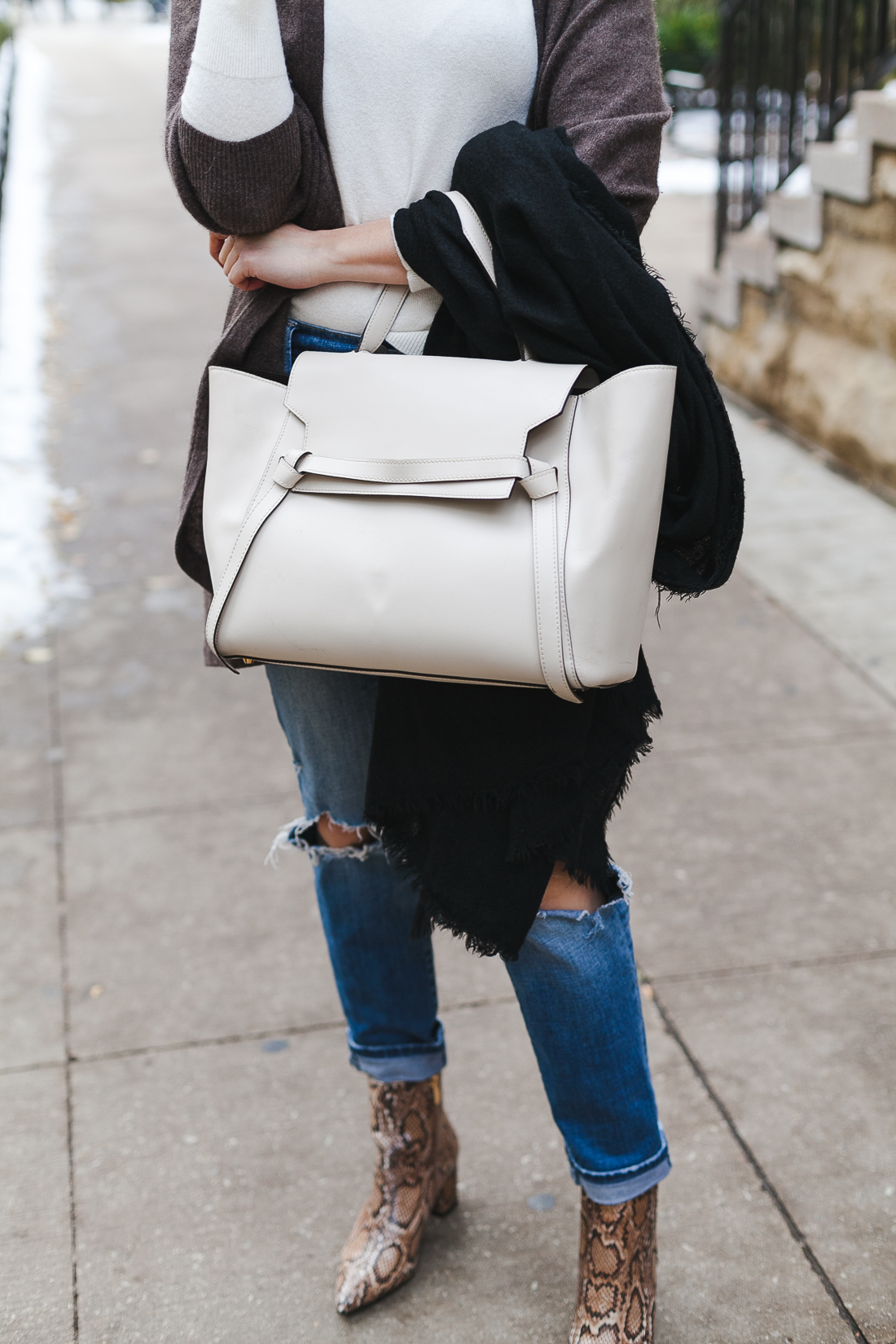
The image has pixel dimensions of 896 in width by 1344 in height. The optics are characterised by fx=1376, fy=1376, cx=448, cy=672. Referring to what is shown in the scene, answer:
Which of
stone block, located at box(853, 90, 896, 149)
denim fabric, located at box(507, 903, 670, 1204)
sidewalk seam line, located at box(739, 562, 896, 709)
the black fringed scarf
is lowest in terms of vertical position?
sidewalk seam line, located at box(739, 562, 896, 709)

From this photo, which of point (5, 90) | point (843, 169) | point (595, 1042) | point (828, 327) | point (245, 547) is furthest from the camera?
point (5, 90)

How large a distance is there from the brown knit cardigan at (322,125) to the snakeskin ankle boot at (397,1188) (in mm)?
1105

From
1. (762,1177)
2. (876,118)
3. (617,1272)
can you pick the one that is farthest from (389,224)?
(876,118)

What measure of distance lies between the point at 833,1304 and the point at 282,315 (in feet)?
5.23

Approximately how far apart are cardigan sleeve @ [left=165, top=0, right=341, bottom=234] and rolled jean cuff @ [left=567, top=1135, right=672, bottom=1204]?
50.9 inches

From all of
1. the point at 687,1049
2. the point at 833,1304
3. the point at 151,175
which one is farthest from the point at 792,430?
the point at 151,175

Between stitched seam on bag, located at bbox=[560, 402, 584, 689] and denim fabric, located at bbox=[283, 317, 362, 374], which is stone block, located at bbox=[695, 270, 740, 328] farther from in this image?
stitched seam on bag, located at bbox=[560, 402, 584, 689]

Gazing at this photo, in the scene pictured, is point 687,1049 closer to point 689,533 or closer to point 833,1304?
point 833,1304

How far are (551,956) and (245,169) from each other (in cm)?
104

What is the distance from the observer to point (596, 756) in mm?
1720

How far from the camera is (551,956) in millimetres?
1777

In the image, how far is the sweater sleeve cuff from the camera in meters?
1.58

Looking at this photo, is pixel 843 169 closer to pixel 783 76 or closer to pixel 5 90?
Answer: pixel 783 76

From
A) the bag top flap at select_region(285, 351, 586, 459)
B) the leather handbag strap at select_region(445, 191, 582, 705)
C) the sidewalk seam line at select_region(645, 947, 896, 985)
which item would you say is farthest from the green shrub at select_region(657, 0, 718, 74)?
the leather handbag strap at select_region(445, 191, 582, 705)
